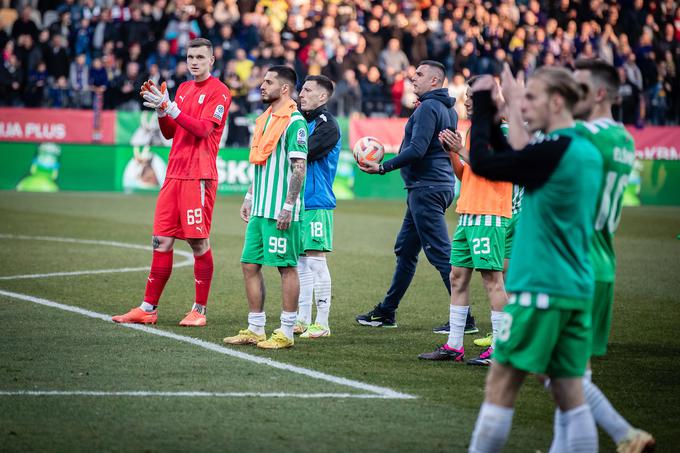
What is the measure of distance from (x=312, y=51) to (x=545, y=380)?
21693 mm

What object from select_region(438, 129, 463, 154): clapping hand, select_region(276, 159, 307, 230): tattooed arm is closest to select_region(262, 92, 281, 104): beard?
select_region(276, 159, 307, 230): tattooed arm

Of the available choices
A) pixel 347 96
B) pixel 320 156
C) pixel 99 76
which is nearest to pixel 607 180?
pixel 320 156

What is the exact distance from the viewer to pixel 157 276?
9664 millimetres

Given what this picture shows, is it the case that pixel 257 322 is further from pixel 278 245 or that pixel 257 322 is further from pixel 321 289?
pixel 321 289

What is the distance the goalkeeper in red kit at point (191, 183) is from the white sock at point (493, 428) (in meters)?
5.08

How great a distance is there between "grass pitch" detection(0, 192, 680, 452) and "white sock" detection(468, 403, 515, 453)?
1.03 m

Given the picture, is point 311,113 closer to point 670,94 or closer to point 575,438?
Result: point 575,438

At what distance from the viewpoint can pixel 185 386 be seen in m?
6.99

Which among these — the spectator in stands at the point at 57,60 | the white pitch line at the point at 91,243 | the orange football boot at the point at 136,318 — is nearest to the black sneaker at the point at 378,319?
the orange football boot at the point at 136,318

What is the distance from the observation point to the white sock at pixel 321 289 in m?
9.32

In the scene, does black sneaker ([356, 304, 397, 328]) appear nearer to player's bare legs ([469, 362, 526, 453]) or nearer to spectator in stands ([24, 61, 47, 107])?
player's bare legs ([469, 362, 526, 453])

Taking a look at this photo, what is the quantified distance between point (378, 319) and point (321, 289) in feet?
2.77

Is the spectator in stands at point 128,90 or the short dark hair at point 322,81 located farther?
the spectator in stands at point 128,90

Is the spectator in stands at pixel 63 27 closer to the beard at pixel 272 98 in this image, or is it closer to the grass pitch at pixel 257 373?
the grass pitch at pixel 257 373
